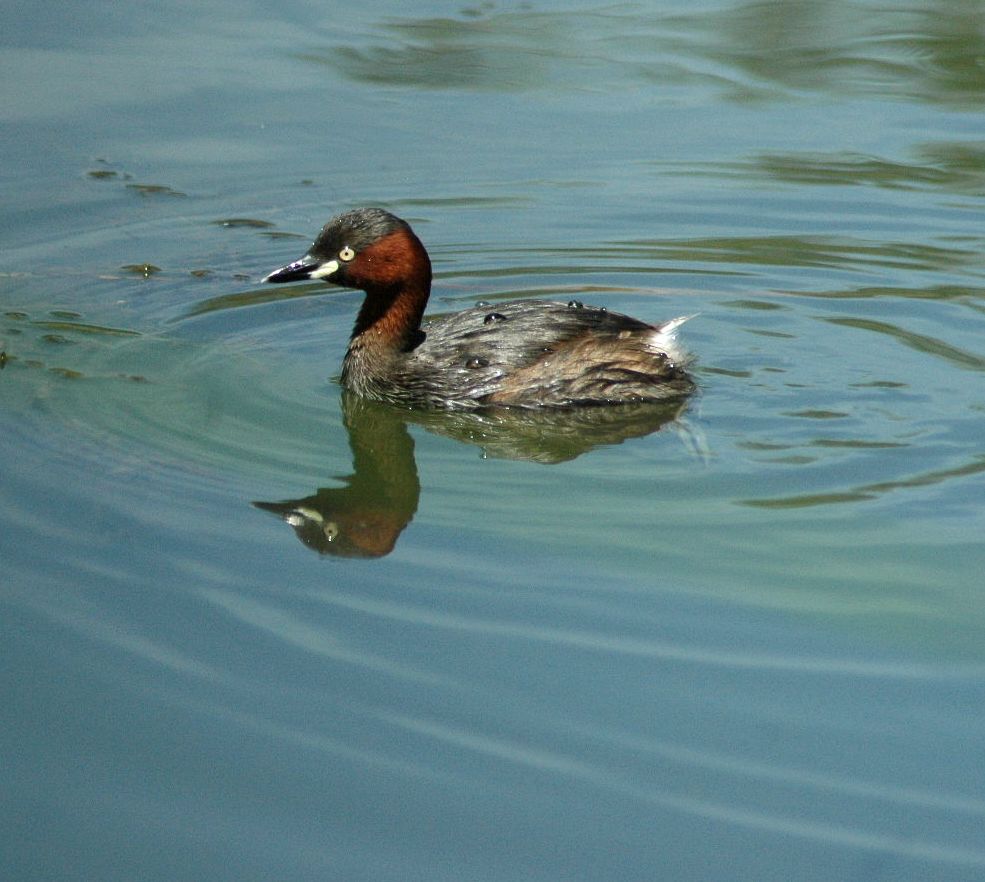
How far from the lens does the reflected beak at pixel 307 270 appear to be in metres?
6.95

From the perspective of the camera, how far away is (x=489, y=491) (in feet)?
18.9

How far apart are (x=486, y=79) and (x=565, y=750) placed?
778cm

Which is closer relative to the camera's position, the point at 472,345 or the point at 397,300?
the point at 472,345

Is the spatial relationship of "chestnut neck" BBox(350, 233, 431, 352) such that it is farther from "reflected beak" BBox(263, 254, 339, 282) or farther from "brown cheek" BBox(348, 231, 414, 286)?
"reflected beak" BBox(263, 254, 339, 282)

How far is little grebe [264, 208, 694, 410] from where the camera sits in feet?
22.4

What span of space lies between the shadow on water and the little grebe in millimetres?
81

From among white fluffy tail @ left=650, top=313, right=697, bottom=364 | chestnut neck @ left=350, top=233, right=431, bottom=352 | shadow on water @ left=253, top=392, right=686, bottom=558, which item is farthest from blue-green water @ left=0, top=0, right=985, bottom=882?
chestnut neck @ left=350, top=233, right=431, bottom=352

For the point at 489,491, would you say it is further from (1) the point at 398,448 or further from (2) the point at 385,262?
(2) the point at 385,262

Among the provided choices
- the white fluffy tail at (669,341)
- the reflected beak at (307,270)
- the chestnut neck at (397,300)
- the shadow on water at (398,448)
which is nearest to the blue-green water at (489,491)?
the shadow on water at (398,448)

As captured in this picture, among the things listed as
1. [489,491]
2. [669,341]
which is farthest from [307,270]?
[489,491]

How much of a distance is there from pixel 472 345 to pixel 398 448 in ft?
2.25

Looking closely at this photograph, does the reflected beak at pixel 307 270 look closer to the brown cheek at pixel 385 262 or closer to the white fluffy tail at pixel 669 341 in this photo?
the brown cheek at pixel 385 262

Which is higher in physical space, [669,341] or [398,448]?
[669,341]

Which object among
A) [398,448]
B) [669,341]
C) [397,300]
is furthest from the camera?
[397,300]
